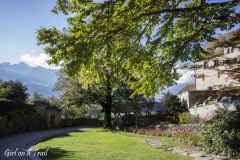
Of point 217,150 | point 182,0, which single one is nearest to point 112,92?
point 217,150

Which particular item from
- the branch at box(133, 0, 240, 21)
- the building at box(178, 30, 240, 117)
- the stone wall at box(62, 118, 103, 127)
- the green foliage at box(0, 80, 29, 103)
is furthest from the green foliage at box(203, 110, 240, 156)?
the stone wall at box(62, 118, 103, 127)

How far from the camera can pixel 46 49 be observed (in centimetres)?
1070

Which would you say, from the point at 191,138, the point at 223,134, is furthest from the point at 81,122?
the point at 223,134

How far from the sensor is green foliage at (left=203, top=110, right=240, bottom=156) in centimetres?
1419

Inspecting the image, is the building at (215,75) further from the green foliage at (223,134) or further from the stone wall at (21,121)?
the stone wall at (21,121)

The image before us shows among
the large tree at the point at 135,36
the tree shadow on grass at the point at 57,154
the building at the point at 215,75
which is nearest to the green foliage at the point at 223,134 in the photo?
the building at the point at 215,75

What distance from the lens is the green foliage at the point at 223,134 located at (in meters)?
14.2

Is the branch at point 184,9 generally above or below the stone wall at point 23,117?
above

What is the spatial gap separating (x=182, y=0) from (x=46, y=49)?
5218mm

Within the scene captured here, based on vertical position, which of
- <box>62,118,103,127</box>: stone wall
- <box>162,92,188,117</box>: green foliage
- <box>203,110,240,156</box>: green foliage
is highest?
<box>162,92,188,117</box>: green foliage

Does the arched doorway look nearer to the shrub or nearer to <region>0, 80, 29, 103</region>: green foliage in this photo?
<region>0, 80, 29, 103</region>: green foliage

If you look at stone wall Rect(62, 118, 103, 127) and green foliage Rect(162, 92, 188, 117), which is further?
stone wall Rect(62, 118, 103, 127)

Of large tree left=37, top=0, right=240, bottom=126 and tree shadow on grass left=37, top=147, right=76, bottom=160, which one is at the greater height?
large tree left=37, top=0, right=240, bottom=126

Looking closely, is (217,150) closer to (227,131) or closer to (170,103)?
(227,131)
